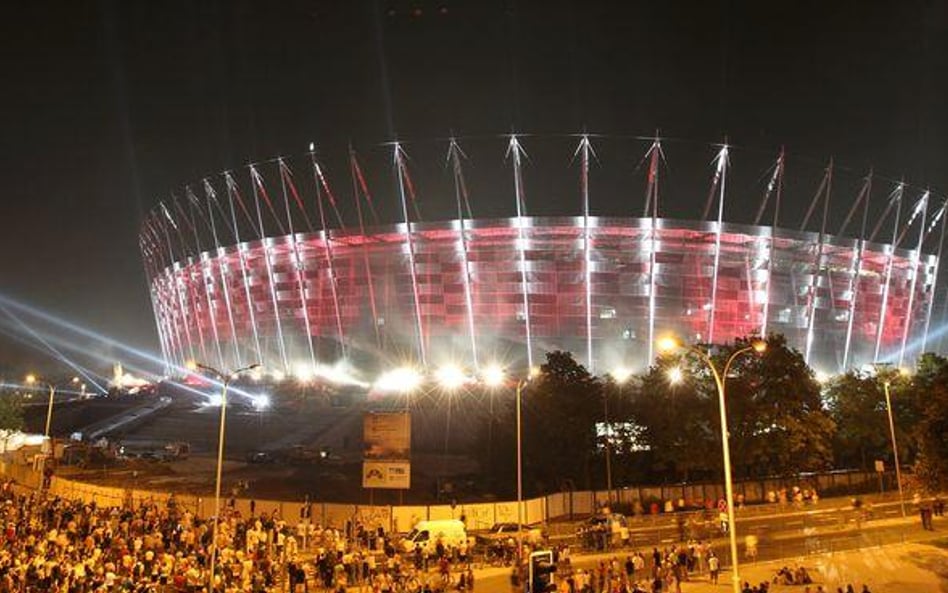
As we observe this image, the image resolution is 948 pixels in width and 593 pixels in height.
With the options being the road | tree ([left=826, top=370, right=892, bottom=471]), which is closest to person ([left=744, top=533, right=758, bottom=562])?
the road

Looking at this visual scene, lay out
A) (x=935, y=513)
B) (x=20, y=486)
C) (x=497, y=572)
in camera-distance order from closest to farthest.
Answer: (x=497, y=572)
(x=935, y=513)
(x=20, y=486)

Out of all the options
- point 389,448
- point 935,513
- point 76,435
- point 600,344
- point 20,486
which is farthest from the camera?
point 600,344

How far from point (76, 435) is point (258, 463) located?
904 inches

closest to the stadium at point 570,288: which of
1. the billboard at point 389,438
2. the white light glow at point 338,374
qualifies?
the white light glow at point 338,374

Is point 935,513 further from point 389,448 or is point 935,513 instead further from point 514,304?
point 514,304

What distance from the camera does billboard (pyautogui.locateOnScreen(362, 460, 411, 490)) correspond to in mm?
28109

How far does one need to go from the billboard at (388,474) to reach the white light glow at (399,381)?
38.2m

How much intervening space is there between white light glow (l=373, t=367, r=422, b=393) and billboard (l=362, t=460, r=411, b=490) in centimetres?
3817

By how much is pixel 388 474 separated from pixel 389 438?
4.66 ft

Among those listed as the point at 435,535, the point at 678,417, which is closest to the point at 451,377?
the point at 678,417

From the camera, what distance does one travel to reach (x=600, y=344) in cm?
7219

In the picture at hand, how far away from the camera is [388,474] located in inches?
1111

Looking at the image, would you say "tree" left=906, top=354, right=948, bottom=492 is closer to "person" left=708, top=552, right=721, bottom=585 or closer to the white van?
"person" left=708, top=552, right=721, bottom=585

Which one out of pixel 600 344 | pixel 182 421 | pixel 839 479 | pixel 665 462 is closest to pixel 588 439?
pixel 665 462
